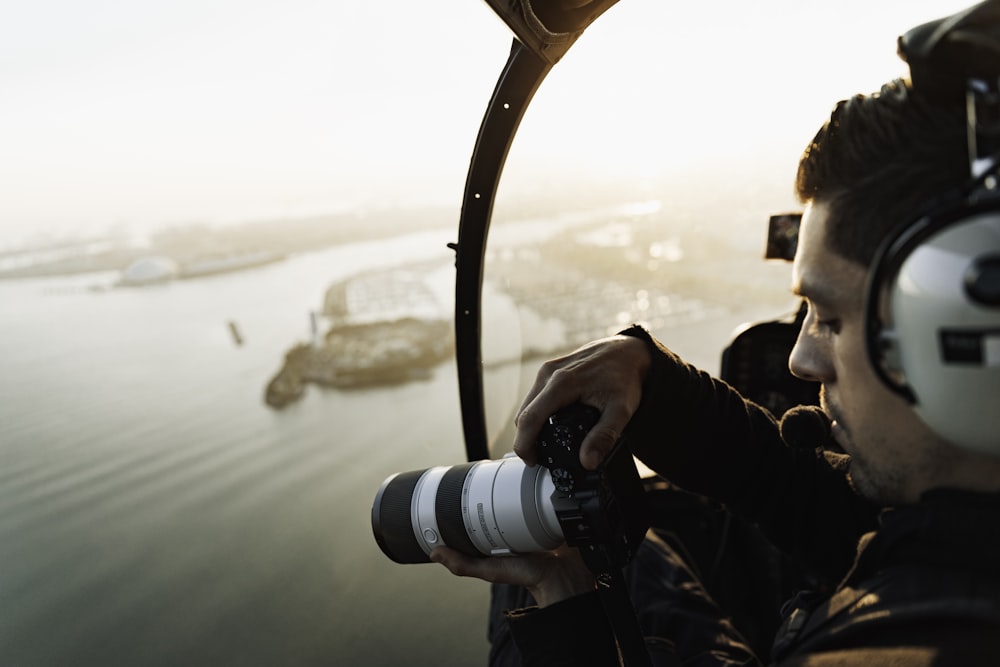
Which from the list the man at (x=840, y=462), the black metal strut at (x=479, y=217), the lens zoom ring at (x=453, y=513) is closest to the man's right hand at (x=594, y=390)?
the man at (x=840, y=462)

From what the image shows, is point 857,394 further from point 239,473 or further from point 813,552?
point 239,473

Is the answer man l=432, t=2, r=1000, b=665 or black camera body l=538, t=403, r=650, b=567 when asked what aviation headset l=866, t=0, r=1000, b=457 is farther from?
black camera body l=538, t=403, r=650, b=567

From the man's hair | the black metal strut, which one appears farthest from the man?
the black metal strut

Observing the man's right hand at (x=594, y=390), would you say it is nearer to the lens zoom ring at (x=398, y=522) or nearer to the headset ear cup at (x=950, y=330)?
the lens zoom ring at (x=398, y=522)

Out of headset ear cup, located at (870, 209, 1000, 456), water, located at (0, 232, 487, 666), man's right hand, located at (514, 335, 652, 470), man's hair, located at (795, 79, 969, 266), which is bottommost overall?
water, located at (0, 232, 487, 666)

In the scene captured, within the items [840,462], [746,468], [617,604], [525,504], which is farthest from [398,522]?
[840,462]
